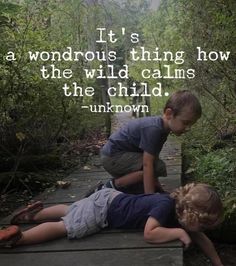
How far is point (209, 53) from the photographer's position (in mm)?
6676

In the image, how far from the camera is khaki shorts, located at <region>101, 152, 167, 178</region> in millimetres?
3965

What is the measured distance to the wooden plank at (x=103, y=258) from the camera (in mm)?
2627

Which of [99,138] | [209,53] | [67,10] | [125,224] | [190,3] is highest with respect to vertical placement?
[67,10]

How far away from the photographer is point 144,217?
310cm

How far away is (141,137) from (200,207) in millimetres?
990

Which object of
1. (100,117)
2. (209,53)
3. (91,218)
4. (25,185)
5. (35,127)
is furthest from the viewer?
(100,117)

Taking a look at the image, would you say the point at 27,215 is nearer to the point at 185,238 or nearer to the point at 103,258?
the point at 103,258

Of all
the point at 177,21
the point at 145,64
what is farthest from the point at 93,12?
the point at 177,21

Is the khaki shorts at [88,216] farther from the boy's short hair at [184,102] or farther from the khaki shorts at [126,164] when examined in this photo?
the boy's short hair at [184,102]

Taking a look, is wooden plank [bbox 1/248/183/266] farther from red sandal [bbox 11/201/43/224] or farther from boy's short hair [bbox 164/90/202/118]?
boy's short hair [bbox 164/90/202/118]

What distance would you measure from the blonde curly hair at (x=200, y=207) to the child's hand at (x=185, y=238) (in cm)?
9

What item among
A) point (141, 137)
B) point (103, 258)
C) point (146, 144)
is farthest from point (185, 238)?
point (141, 137)

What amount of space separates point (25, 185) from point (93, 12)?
8.81 metres

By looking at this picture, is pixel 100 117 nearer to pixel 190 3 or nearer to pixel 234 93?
pixel 190 3
